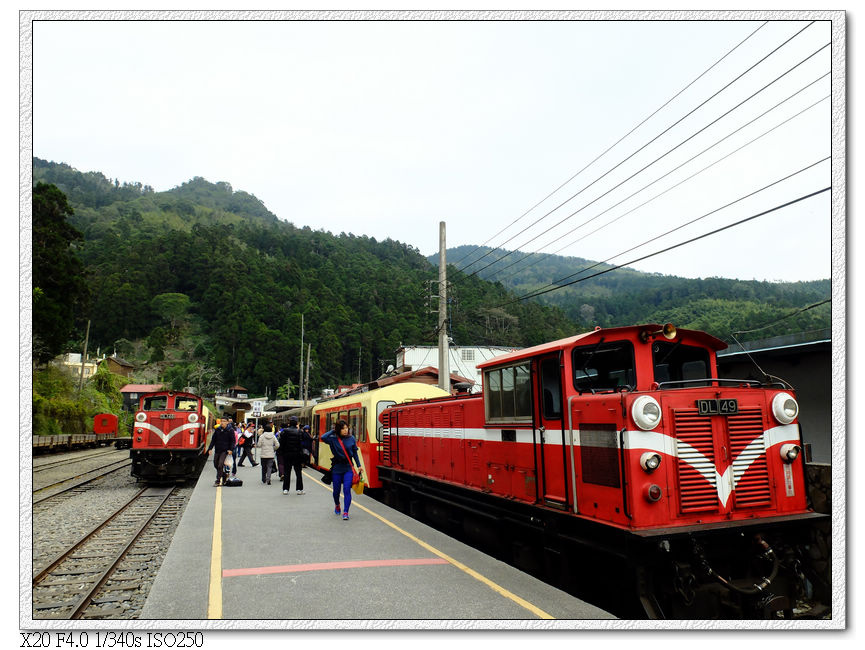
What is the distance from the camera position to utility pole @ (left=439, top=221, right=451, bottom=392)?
18188 millimetres

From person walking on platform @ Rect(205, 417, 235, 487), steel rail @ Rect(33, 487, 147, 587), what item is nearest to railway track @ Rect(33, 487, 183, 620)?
steel rail @ Rect(33, 487, 147, 587)

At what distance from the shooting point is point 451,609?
4.91 meters

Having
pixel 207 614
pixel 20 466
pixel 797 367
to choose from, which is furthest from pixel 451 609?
pixel 797 367

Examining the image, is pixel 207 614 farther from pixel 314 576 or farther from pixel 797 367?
pixel 797 367

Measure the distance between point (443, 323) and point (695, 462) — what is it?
1397 centimetres

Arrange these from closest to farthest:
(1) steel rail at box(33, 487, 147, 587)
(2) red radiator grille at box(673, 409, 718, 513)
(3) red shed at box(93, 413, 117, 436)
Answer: (2) red radiator grille at box(673, 409, 718, 513) → (1) steel rail at box(33, 487, 147, 587) → (3) red shed at box(93, 413, 117, 436)

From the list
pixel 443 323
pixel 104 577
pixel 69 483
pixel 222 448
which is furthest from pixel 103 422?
pixel 104 577

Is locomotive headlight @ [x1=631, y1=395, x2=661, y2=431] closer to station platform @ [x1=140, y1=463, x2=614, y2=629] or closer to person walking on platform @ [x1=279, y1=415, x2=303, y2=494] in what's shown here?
station platform @ [x1=140, y1=463, x2=614, y2=629]

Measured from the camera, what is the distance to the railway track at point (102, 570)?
612 centimetres

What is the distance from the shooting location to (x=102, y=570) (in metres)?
7.53

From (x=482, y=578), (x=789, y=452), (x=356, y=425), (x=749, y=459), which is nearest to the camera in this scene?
(x=749, y=459)

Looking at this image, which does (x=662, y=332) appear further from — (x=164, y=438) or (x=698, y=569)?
(x=164, y=438)

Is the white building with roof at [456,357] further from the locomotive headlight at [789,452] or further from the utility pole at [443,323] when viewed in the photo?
the locomotive headlight at [789,452]

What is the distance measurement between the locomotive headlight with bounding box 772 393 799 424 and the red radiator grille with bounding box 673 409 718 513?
2.87ft
